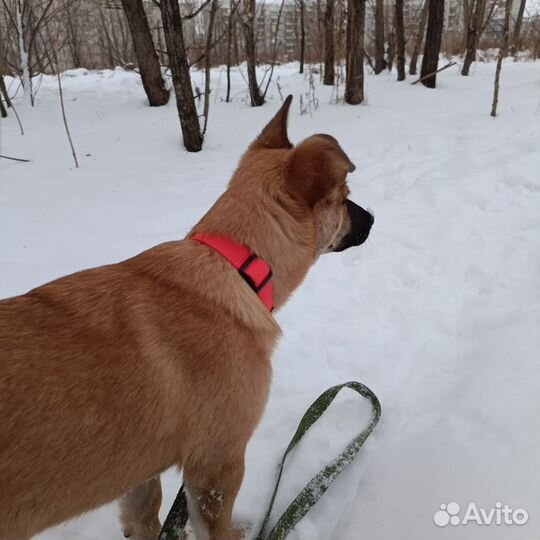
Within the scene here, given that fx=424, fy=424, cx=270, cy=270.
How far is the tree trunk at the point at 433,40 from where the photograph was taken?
10734 millimetres

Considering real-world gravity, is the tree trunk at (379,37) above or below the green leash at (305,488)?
above

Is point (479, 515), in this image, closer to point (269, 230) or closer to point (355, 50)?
point (269, 230)

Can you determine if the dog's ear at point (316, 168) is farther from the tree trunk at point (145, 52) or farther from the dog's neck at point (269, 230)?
the tree trunk at point (145, 52)

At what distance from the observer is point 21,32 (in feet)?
30.9

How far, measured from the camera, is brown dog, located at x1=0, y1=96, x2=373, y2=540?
4.37ft

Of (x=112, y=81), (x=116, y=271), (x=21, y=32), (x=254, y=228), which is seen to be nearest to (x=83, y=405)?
(x=116, y=271)

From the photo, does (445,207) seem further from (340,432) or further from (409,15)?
(409,15)

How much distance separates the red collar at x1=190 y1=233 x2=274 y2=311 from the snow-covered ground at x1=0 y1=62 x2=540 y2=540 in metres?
1.20

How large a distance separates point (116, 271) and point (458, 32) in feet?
93.5

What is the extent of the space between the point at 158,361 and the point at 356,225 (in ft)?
4.13

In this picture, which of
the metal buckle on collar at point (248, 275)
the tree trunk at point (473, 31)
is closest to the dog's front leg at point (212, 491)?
the metal buckle on collar at point (248, 275)

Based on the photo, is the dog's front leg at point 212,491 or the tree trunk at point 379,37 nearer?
the dog's front leg at point 212,491

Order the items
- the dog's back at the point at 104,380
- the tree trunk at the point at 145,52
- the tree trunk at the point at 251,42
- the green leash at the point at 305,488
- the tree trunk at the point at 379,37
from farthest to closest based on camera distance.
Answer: the tree trunk at the point at 379,37, the tree trunk at the point at 251,42, the tree trunk at the point at 145,52, the green leash at the point at 305,488, the dog's back at the point at 104,380

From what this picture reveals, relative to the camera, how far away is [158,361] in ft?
5.07
